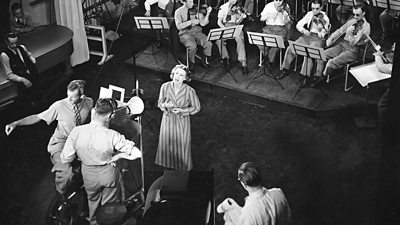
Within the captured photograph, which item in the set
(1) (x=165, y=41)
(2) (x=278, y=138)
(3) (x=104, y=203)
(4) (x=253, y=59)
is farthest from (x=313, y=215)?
(1) (x=165, y=41)

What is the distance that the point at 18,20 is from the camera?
9.88m

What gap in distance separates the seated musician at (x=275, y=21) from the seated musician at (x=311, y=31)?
285 millimetres

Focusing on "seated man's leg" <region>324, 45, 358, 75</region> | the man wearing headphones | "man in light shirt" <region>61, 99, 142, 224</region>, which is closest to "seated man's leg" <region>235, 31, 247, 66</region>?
"seated man's leg" <region>324, 45, 358, 75</region>

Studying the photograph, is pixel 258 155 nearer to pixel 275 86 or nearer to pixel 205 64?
pixel 275 86

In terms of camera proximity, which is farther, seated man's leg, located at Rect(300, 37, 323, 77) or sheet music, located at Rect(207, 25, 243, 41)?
seated man's leg, located at Rect(300, 37, 323, 77)

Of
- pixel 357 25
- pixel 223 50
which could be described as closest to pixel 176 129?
pixel 223 50

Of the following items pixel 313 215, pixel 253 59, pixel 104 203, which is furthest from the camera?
pixel 253 59

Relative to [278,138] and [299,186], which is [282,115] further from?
[299,186]

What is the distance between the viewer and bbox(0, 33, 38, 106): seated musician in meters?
8.79

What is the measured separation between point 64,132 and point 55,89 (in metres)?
2.92

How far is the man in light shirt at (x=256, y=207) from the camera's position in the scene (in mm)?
5309

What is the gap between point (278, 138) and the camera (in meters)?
8.85

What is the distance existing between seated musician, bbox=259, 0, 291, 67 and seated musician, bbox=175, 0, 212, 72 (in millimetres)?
898

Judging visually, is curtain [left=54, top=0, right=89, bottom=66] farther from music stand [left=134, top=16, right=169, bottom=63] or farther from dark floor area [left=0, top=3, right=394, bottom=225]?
music stand [left=134, top=16, right=169, bottom=63]
